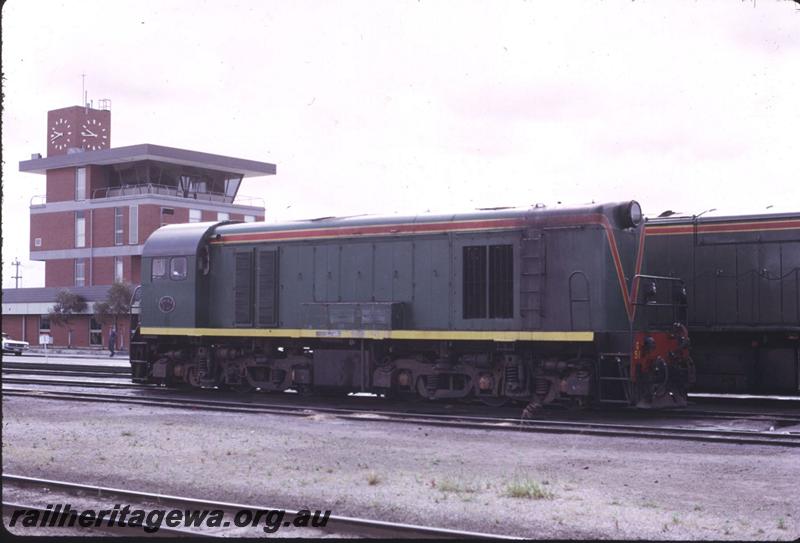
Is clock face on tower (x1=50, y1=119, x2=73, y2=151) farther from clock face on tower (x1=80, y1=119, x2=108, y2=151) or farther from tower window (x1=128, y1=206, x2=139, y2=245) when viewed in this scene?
tower window (x1=128, y1=206, x2=139, y2=245)

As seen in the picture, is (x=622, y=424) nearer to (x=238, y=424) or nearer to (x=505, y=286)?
(x=505, y=286)

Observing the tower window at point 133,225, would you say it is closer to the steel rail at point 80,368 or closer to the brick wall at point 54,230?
the brick wall at point 54,230

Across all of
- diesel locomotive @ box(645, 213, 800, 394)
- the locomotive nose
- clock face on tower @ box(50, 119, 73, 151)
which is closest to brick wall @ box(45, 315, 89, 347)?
clock face on tower @ box(50, 119, 73, 151)

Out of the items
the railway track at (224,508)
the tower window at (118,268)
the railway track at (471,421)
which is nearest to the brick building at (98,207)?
the tower window at (118,268)

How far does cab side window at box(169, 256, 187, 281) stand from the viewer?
2064 cm

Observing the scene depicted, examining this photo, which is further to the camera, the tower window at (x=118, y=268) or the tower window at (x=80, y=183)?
the tower window at (x=80, y=183)

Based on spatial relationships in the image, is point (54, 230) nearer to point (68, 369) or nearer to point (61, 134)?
point (61, 134)

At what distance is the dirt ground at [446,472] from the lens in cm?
779

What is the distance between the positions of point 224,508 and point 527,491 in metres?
2.84

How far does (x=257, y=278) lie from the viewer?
65.2ft

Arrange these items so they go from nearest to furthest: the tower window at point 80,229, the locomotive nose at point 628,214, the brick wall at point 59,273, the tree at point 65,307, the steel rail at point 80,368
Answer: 1. the locomotive nose at point 628,214
2. the steel rail at point 80,368
3. the tree at point 65,307
4. the tower window at point 80,229
5. the brick wall at point 59,273

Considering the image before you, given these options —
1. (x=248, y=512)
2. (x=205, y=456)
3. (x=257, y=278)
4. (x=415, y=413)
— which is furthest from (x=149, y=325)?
(x=248, y=512)

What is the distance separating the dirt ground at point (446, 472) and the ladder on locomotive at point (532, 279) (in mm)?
3354

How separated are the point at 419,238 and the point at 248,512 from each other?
34.4 ft
